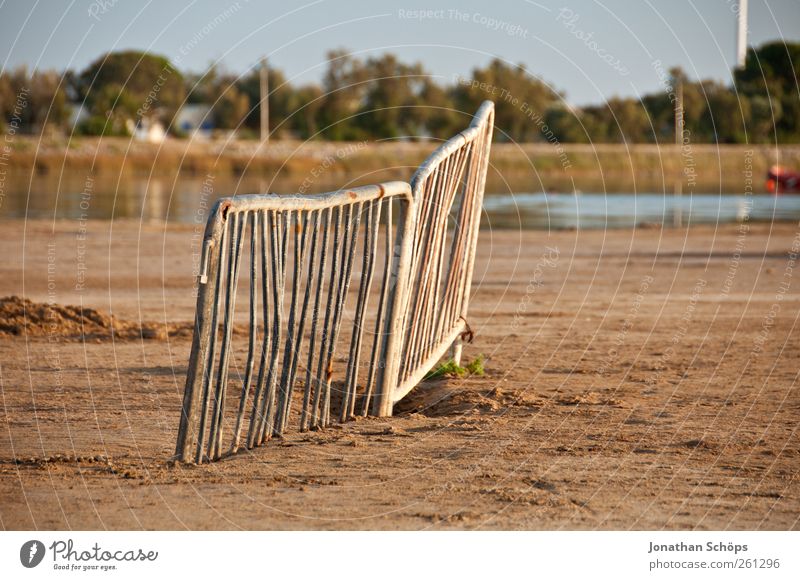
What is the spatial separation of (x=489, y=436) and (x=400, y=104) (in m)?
50.7

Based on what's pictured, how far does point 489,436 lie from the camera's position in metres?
7.47

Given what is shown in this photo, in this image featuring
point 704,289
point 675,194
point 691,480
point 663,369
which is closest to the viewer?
point 691,480

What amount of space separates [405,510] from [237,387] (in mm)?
3470

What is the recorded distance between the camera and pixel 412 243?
25.9ft

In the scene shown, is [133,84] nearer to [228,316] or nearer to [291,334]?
[291,334]

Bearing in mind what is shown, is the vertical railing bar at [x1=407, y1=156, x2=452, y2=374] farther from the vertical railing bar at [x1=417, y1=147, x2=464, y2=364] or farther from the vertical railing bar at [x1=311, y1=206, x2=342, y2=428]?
the vertical railing bar at [x1=311, y1=206, x2=342, y2=428]

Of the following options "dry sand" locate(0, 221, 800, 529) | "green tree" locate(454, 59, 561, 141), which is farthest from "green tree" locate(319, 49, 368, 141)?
"dry sand" locate(0, 221, 800, 529)

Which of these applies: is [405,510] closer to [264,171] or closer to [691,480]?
[691,480]

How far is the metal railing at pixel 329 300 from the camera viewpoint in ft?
20.4

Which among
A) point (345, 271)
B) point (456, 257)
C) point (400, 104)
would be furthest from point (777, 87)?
point (345, 271)

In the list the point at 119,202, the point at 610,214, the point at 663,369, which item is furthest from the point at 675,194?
the point at 663,369

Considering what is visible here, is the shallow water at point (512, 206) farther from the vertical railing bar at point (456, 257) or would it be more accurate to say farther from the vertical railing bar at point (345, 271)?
the vertical railing bar at point (345, 271)

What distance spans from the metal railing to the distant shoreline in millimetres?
43497

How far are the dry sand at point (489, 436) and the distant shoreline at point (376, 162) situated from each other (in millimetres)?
40914
